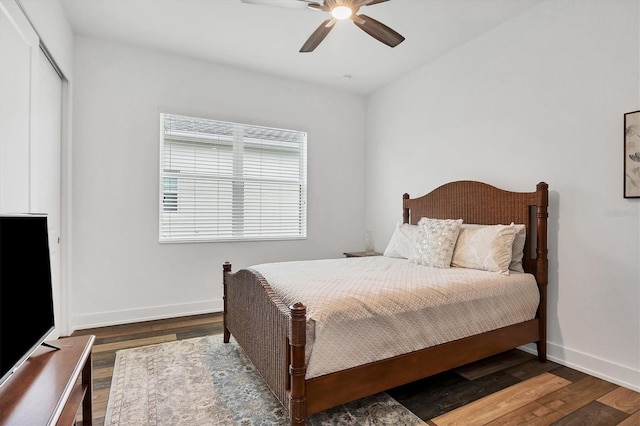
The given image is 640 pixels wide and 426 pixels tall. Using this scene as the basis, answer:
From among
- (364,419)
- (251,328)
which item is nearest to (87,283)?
(251,328)

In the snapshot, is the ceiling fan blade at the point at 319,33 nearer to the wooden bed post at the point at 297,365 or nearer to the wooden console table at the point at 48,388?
the wooden bed post at the point at 297,365

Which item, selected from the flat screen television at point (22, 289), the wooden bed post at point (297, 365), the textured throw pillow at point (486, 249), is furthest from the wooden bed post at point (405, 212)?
the flat screen television at point (22, 289)

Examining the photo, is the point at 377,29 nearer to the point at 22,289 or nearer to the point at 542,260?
the point at 542,260

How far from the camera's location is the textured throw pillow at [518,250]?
8.72 feet

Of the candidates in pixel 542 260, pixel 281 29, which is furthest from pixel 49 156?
pixel 542 260

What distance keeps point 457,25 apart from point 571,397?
2951mm

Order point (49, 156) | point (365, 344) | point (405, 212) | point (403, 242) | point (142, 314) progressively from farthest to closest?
point (405, 212), point (142, 314), point (403, 242), point (49, 156), point (365, 344)

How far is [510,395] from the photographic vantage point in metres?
2.11

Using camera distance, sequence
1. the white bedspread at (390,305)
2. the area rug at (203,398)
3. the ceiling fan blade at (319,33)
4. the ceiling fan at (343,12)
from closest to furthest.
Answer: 1. the white bedspread at (390,305)
2. the area rug at (203,398)
3. the ceiling fan at (343,12)
4. the ceiling fan blade at (319,33)

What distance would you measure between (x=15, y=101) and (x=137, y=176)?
1601 millimetres

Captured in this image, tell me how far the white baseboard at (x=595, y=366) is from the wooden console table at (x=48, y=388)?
10.1 ft

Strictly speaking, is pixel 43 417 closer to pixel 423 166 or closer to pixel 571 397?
pixel 571 397

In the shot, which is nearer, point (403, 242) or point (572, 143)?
point (572, 143)

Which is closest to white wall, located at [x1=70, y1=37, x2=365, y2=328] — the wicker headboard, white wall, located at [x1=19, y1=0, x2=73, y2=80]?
white wall, located at [x1=19, y1=0, x2=73, y2=80]
